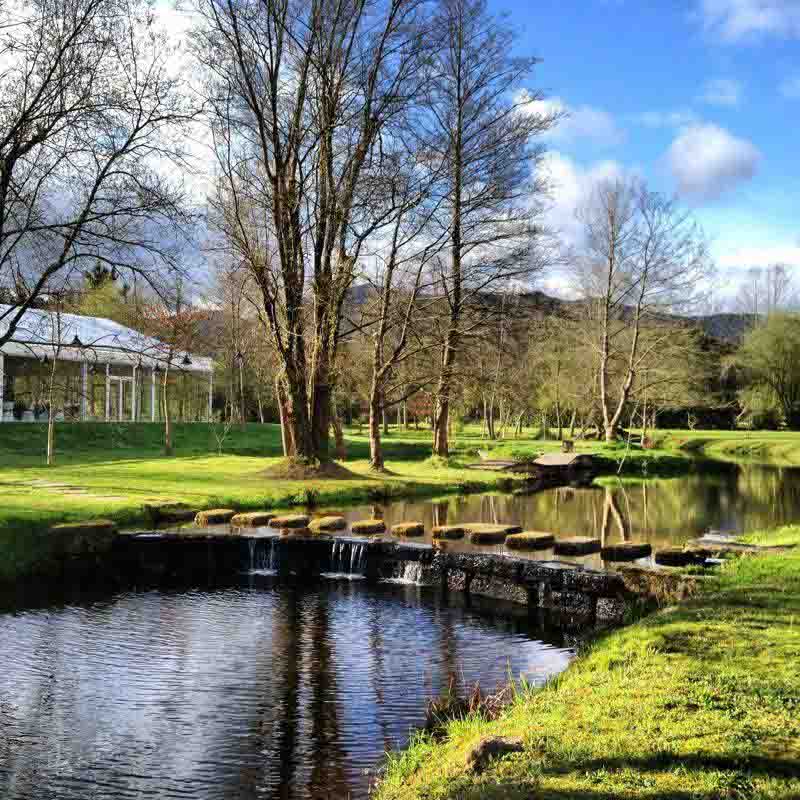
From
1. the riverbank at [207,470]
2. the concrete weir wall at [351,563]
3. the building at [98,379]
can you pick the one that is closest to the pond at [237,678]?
the concrete weir wall at [351,563]

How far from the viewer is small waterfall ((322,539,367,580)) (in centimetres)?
1374

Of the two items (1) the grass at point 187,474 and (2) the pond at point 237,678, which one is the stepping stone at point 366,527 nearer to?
(2) the pond at point 237,678

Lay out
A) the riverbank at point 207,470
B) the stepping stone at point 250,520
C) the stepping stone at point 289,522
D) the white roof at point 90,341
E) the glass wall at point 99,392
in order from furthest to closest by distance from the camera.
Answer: the glass wall at point 99,392 < the white roof at point 90,341 < the riverbank at point 207,470 < the stepping stone at point 250,520 < the stepping stone at point 289,522

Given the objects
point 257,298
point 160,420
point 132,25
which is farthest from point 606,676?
point 160,420

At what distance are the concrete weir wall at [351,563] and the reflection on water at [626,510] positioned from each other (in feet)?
4.40

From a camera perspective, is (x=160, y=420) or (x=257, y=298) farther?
(x=160, y=420)

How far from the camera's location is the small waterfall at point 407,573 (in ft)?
43.3

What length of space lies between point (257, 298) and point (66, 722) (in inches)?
795

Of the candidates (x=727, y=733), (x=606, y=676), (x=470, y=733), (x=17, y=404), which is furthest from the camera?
(x=17, y=404)

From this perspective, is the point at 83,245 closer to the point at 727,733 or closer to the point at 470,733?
the point at 470,733

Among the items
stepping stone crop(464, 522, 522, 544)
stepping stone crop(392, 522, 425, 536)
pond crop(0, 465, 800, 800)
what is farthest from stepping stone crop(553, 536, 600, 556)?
stepping stone crop(392, 522, 425, 536)

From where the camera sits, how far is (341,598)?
12039 mm

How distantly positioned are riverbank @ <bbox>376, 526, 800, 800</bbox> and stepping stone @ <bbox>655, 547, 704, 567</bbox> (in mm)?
3765

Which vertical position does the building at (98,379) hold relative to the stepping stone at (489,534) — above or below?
above
